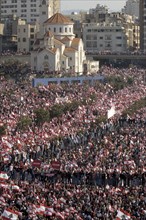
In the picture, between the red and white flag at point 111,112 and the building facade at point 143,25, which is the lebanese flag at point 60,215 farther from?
the building facade at point 143,25

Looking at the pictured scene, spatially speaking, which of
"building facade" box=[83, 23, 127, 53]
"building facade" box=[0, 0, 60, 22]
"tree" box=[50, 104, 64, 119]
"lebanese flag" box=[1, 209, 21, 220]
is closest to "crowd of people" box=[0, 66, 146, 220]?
"lebanese flag" box=[1, 209, 21, 220]

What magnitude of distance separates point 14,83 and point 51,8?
38.7 m

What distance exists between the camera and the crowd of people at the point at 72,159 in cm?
3262

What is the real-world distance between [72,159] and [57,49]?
48893 millimetres

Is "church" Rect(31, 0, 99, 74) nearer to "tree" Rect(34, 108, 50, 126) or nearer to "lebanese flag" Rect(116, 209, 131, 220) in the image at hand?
"tree" Rect(34, 108, 50, 126)

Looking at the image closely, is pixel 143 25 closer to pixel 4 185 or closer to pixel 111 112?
pixel 111 112

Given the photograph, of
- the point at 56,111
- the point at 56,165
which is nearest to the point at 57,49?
the point at 56,111

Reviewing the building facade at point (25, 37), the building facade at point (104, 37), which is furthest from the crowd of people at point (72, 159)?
the building facade at point (104, 37)

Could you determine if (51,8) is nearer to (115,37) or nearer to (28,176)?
(115,37)

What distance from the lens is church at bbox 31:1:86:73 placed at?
3514 inches

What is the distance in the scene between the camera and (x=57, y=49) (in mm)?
90062

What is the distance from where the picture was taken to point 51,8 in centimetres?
11231

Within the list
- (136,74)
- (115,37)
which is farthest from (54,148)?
(115,37)

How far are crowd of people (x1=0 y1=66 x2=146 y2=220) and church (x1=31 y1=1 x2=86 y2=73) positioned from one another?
67.5ft
